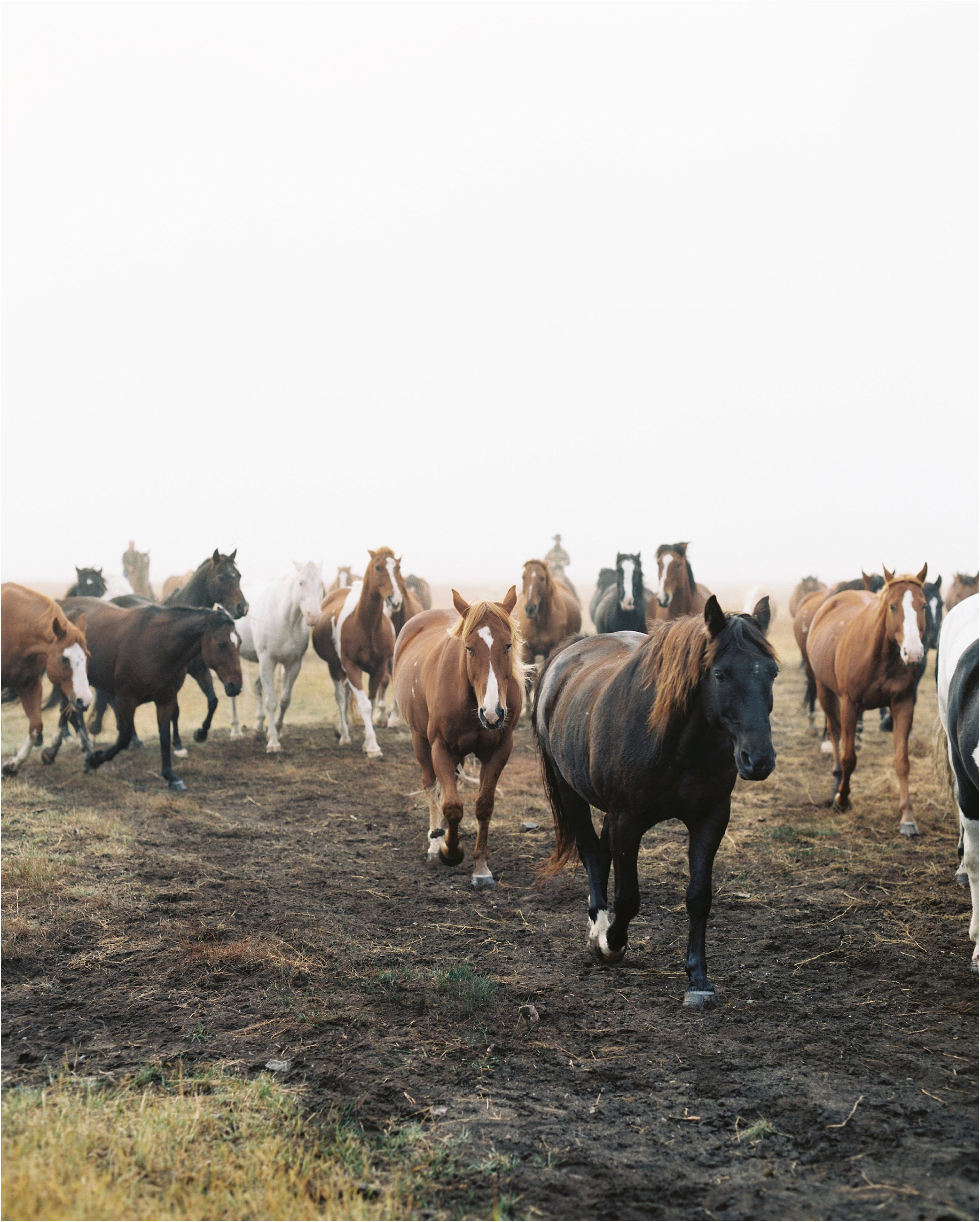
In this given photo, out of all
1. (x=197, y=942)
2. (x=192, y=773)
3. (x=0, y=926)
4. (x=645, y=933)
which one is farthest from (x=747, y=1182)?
(x=192, y=773)

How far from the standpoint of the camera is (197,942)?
4.93m

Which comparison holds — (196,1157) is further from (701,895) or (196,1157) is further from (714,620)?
(714,620)

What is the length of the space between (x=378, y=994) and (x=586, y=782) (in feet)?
4.82

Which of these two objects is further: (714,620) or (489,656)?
(489,656)

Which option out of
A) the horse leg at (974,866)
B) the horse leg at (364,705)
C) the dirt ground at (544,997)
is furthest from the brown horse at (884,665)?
the horse leg at (364,705)

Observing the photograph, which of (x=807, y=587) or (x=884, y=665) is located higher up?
(x=884, y=665)

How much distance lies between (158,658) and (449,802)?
15.1 ft

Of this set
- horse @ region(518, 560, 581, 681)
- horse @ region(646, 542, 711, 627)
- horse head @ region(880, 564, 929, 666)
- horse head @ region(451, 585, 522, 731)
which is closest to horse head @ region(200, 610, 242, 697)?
horse @ region(518, 560, 581, 681)

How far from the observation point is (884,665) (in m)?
7.44

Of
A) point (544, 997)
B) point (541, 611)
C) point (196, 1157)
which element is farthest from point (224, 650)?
point (196, 1157)

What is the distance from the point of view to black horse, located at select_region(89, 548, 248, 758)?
11.0m

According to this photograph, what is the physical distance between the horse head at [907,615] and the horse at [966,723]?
5.23ft

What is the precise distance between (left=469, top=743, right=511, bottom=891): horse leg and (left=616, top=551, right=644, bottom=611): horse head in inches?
234

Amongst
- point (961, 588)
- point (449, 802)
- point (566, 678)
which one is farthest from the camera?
point (961, 588)
